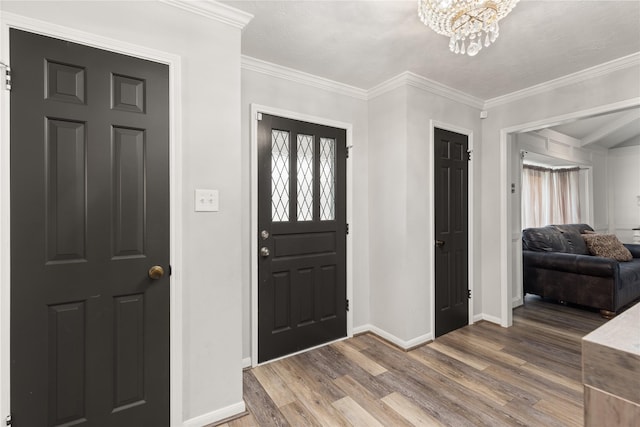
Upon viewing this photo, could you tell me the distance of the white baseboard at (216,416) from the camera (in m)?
1.78

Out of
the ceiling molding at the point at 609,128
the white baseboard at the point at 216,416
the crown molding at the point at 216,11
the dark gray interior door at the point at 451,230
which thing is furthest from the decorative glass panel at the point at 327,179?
the ceiling molding at the point at 609,128

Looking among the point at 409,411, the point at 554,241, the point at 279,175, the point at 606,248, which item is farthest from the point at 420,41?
the point at 606,248

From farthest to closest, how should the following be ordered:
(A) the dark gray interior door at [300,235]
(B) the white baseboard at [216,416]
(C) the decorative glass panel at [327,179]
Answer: (C) the decorative glass panel at [327,179], (A) the dark gray interior door at [300,235], (B) the white baseboard at [216,416]

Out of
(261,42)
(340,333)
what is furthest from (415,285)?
(261,42)

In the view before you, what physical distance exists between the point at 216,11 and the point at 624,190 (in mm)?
8147

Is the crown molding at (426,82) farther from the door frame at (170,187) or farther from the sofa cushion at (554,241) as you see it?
the sofa cushion at (554,241)

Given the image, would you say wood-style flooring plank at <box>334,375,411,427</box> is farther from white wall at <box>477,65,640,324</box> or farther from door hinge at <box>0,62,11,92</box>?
door hinge at <box>0,62,11,92</box>

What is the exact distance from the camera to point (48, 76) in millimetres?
1444

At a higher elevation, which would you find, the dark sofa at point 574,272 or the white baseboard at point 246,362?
the dark sofa at point 574,272

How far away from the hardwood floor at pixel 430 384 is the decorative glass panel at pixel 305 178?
1280 mm

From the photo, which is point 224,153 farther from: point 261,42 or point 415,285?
point 415,285

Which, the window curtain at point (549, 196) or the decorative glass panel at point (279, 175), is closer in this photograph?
the decorative glass panel at point (279, 175)

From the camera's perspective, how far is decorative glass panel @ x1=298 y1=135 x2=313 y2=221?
2.76m

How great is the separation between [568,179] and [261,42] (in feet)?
21.3
